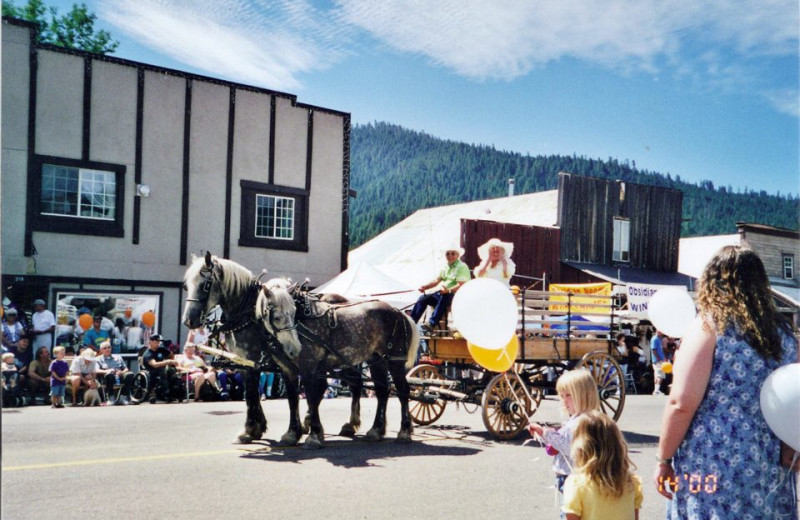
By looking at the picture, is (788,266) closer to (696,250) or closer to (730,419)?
(696,250)

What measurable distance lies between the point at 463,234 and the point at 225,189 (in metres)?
8.04

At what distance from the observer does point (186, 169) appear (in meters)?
19.2

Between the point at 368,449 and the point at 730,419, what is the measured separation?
236 inches

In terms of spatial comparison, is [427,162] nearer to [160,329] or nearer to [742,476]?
[160,329]

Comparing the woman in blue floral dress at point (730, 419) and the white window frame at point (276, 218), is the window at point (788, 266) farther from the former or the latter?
the woman in blue floral dress at point (730, 419)

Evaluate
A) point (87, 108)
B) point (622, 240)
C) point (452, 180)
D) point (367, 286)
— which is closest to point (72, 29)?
point (87, 108)

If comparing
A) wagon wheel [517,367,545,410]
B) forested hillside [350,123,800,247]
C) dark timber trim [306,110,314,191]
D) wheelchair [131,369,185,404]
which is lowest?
wheelchair [131,369,185,404]

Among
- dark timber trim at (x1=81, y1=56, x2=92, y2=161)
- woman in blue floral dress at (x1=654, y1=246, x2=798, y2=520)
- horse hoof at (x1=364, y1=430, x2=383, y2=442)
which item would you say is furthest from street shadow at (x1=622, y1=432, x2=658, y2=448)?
dark timber trim at (x1=81, y1=56, x2=92, y2=161)

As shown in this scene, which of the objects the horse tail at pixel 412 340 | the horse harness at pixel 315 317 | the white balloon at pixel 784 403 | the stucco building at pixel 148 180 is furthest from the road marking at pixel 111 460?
the stucco building at pixel 148 180

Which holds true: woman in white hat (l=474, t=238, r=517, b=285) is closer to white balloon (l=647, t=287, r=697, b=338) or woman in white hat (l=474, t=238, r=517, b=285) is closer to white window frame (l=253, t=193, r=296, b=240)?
white balloon (l=647, t=287, r=697, b=338)

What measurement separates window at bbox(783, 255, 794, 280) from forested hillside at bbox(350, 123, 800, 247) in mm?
10775

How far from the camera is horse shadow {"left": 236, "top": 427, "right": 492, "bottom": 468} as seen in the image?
7.95 metres

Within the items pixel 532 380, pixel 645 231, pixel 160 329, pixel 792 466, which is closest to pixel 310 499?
pixel 792 466

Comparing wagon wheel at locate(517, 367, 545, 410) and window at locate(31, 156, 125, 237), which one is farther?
window at locate(31, 156, 125, 237)
